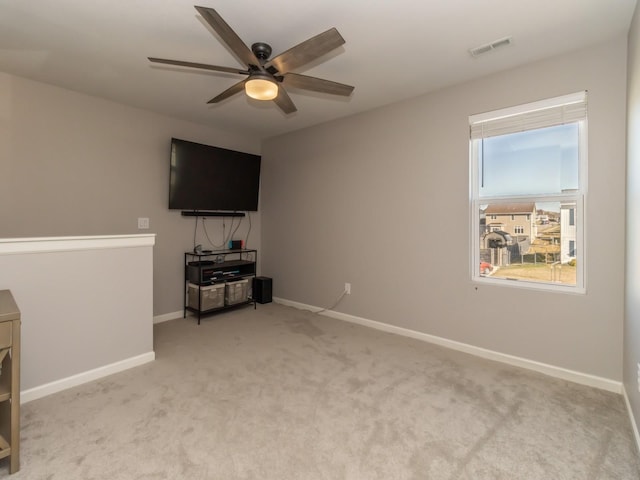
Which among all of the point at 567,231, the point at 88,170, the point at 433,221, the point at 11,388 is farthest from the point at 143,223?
the point at 567,231

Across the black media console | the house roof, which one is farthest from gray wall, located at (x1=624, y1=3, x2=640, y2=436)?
the black media console

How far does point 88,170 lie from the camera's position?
333 cm

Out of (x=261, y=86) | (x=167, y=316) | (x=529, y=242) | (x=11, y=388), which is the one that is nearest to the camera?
(x=11, y=388)

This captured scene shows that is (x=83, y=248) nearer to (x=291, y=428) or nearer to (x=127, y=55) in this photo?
(x=127, y=55)

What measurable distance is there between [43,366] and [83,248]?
0.83 m

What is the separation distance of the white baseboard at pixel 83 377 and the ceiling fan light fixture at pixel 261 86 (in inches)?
90.1

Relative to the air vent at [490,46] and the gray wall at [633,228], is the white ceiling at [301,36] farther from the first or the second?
the gray wall at [633,228]

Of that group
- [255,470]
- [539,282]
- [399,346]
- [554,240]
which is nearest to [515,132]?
[554,240]

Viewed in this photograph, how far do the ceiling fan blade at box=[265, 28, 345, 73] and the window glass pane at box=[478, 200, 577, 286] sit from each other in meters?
2.00

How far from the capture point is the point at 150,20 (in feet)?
6.84

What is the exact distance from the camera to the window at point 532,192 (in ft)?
8.02

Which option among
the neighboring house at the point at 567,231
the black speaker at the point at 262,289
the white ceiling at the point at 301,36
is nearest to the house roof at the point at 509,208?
the neighboring house at the point at 567,231

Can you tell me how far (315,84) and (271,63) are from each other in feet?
1.22

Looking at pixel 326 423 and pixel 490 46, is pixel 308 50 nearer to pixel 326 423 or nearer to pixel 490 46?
pixel 490 46
